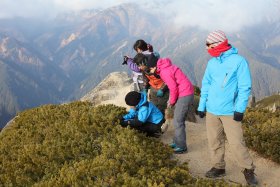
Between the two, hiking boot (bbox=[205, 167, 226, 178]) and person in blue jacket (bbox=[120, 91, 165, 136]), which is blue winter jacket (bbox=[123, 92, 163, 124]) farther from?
hiking boot (bbox=[205, 167, 226, 178])

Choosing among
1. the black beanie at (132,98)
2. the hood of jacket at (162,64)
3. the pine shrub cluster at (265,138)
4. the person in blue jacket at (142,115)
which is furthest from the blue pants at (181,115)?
the pine shrub cluster at (265,138)

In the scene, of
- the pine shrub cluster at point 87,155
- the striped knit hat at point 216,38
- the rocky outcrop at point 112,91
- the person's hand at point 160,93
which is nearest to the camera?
the pine shrub cluster at point 87,155

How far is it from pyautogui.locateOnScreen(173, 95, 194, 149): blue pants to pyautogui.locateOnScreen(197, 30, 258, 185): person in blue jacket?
5.54ft

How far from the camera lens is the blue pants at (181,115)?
1112 cm

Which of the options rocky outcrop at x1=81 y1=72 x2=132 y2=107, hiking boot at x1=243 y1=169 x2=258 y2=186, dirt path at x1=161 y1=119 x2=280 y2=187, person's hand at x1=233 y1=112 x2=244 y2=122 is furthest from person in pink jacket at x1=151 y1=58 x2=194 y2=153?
rocky outcrop at x1=81 y1=72 x2=132 y2=107

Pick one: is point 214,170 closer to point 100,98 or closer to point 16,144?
point 16,144

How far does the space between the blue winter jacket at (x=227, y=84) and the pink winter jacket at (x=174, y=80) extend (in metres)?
1.62

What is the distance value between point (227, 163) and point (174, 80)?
9.24ft

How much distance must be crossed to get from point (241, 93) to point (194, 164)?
3133 mm

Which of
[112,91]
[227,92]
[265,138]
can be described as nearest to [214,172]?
[227,92]

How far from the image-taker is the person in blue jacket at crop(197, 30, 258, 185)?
8.49m

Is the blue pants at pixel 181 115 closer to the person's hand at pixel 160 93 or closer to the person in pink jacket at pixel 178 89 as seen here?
the person in pink jacket at pixel 178 89

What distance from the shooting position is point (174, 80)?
11.0 m

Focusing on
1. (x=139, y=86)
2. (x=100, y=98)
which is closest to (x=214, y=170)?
(x=139, y=86)
